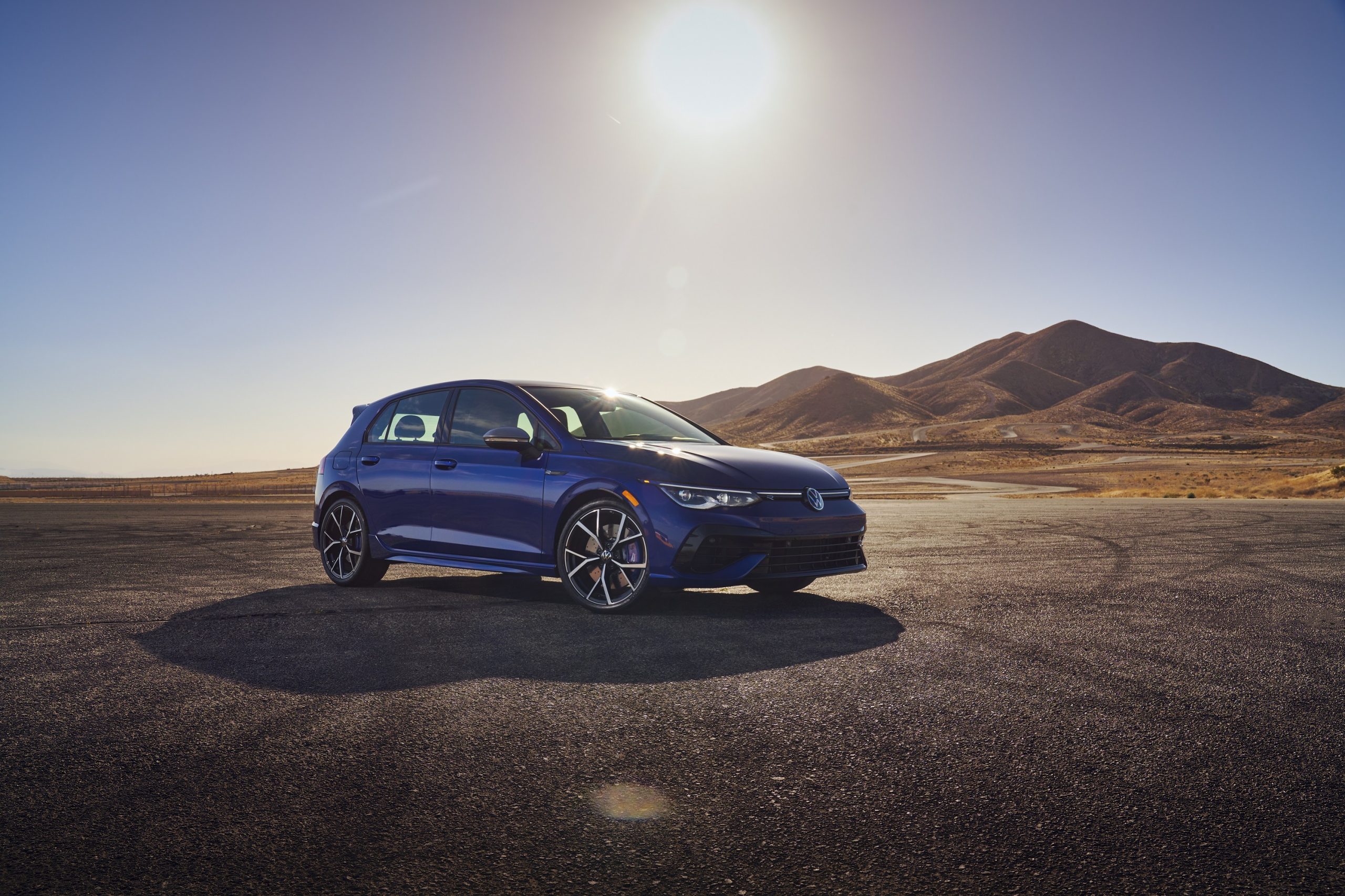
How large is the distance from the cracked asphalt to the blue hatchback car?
378 millimetres

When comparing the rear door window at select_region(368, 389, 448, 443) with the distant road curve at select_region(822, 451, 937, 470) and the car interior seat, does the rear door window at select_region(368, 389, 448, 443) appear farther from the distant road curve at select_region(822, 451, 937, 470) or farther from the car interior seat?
the distant road curve at select_region(822, 451, 937, 470)

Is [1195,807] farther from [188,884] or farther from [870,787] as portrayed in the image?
[188,884]

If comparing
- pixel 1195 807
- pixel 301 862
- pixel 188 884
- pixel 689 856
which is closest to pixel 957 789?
pixel 1195 807

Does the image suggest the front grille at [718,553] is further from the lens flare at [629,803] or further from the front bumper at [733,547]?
the lens flare at [629,803]

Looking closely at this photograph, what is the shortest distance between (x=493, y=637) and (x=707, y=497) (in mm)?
1669

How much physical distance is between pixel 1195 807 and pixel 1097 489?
4765 centimetres

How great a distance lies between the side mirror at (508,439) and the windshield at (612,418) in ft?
1.15

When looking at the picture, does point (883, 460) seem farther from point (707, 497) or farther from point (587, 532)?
point (707, 497)

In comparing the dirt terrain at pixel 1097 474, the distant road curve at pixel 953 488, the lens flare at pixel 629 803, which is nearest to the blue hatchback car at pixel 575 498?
the lens flare at pixel 629 803

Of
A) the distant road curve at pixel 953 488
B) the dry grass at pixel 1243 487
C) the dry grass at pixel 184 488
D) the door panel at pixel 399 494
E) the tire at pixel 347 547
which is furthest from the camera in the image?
the dry grass at pixel 184 488

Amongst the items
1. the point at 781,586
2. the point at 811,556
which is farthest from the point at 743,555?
the point at 781,586

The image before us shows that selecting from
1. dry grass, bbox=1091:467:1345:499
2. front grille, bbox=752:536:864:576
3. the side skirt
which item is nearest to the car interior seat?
the side skirt

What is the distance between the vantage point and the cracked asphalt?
8.14 feet

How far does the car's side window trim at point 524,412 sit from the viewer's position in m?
6.98
